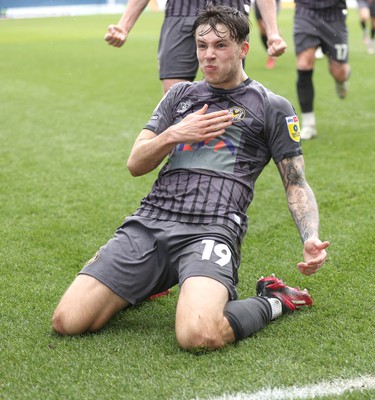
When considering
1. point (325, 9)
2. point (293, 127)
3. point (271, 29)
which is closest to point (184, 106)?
point (293, 127)

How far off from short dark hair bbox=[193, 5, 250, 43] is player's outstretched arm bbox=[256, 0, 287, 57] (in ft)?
4.29

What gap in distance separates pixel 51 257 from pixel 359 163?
3.07 meters

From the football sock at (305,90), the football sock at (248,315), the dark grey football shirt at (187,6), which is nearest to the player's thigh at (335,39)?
the football sock at (305,90)

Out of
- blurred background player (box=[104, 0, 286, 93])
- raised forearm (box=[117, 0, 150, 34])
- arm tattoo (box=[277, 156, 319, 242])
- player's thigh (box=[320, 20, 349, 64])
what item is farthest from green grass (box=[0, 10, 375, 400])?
raised forearm (box=[117, 0, 150, 34])

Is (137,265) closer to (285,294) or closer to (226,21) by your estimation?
(285,294)

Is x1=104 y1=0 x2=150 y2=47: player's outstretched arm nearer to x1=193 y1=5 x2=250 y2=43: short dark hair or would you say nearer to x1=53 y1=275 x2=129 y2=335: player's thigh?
x1=193 y1=5 x2=250 y2=43: short dark hair

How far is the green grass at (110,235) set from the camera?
325 centimetres

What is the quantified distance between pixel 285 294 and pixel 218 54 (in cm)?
115

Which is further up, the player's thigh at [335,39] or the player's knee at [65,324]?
the player's knee at [65,324]

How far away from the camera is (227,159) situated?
3.98 meters

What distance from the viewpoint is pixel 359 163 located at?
696 cm

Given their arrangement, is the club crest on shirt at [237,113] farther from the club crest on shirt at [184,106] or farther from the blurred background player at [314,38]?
the blurred background player at [314,38]

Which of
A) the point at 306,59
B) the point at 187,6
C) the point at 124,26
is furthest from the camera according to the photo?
the point at 306,59

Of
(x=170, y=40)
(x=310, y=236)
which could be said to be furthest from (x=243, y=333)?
(x=170, y=40)
